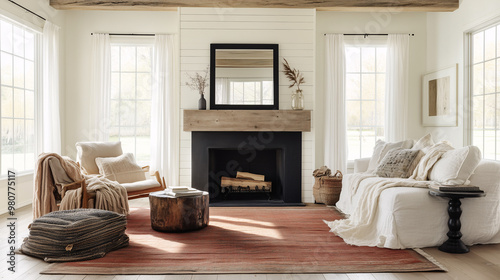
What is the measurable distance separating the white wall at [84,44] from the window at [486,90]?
408cm

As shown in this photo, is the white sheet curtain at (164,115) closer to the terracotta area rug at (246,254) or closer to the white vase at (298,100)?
the white vase at (298,100)

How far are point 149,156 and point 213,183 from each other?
4.02ft

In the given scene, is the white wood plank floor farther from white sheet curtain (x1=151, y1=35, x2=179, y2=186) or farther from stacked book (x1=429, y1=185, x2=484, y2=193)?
white sheet curtain (x1=151, y1=35, x2=179, y2=186)

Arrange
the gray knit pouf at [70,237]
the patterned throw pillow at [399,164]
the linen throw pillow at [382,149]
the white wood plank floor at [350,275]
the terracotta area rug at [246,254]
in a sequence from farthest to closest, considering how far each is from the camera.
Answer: the linen throw pillow at [382,149] < the patterned throw pillow at [399,164] < the gray knit pouf at [70,237] < the terracotta area rug at [246,254] < the white wood plank floor at [350,275]

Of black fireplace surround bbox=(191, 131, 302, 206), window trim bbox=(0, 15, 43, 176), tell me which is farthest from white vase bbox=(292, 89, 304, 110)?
window trim bbox=(0, 15, 43, 176)

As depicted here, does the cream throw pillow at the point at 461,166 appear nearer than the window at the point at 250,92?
Yes

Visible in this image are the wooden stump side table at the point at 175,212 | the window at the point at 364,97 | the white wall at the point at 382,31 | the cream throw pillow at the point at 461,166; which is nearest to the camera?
the cream throw pillow at the point at 461,166

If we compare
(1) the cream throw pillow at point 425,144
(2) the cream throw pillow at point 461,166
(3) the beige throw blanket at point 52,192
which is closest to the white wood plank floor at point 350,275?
(2) the cream throw pillow at point 461,166

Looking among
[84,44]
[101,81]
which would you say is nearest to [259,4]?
[101,81]

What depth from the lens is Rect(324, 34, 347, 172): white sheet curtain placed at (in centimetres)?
601

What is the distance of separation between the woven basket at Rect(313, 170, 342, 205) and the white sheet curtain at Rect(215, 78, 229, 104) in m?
1.66

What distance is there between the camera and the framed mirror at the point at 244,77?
17.9ft

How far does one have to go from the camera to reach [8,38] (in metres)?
4.86

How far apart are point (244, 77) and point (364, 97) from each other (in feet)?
6.56
